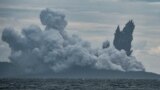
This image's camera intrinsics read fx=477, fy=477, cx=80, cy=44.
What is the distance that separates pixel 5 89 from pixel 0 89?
5.62 feet

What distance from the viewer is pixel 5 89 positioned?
163 metres

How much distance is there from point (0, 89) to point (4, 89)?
1370mm

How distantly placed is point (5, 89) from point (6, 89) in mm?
383

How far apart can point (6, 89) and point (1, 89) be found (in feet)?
5.56

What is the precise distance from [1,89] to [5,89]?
4.44 feet

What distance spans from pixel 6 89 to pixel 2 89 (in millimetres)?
1354

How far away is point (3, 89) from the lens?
535 ft

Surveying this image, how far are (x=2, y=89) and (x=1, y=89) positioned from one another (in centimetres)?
34

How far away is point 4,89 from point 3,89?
39cm

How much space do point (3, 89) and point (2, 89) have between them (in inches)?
13.5

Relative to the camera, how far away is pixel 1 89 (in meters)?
163

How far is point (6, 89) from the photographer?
6422 inches

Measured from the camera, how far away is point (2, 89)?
163000 mm
